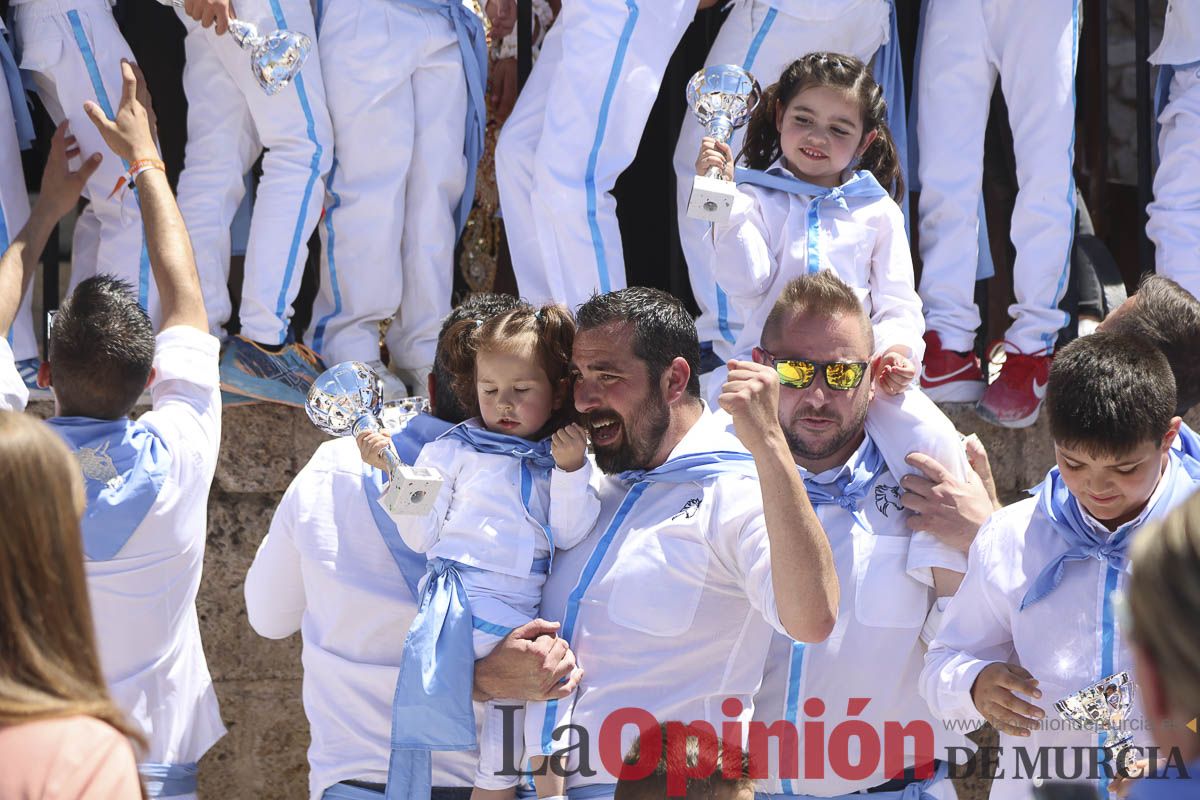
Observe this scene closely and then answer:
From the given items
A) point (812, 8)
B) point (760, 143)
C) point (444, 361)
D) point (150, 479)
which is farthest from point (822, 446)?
point (812, 8)

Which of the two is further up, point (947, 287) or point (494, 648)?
point (947, 287)

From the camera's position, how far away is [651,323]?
2949 mm

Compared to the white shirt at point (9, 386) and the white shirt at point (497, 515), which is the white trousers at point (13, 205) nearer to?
the white shirt at point (9, 386)

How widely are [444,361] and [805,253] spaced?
0.95 metres

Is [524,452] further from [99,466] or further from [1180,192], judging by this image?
[1180,192]

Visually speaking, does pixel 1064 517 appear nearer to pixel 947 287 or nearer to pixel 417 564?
pixel 417 564

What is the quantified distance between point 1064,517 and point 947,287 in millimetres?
1752

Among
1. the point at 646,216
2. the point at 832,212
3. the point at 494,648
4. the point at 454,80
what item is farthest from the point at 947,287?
the point at 494,648

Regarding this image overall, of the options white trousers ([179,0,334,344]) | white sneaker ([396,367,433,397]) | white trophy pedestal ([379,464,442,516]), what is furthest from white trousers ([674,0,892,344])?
white trophy pedestal ([379,464,442,516])

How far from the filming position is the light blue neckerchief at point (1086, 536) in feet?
8.39

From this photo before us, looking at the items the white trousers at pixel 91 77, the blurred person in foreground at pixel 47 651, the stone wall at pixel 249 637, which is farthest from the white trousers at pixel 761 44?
the blurred person in foreground at pixel 47 651

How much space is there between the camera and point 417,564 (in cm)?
299

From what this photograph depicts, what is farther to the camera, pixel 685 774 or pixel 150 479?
pixel 150 479

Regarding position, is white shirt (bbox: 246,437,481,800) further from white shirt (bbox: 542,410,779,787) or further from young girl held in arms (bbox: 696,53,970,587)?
young girl held in arms (bbox: 696,53,970,587)
